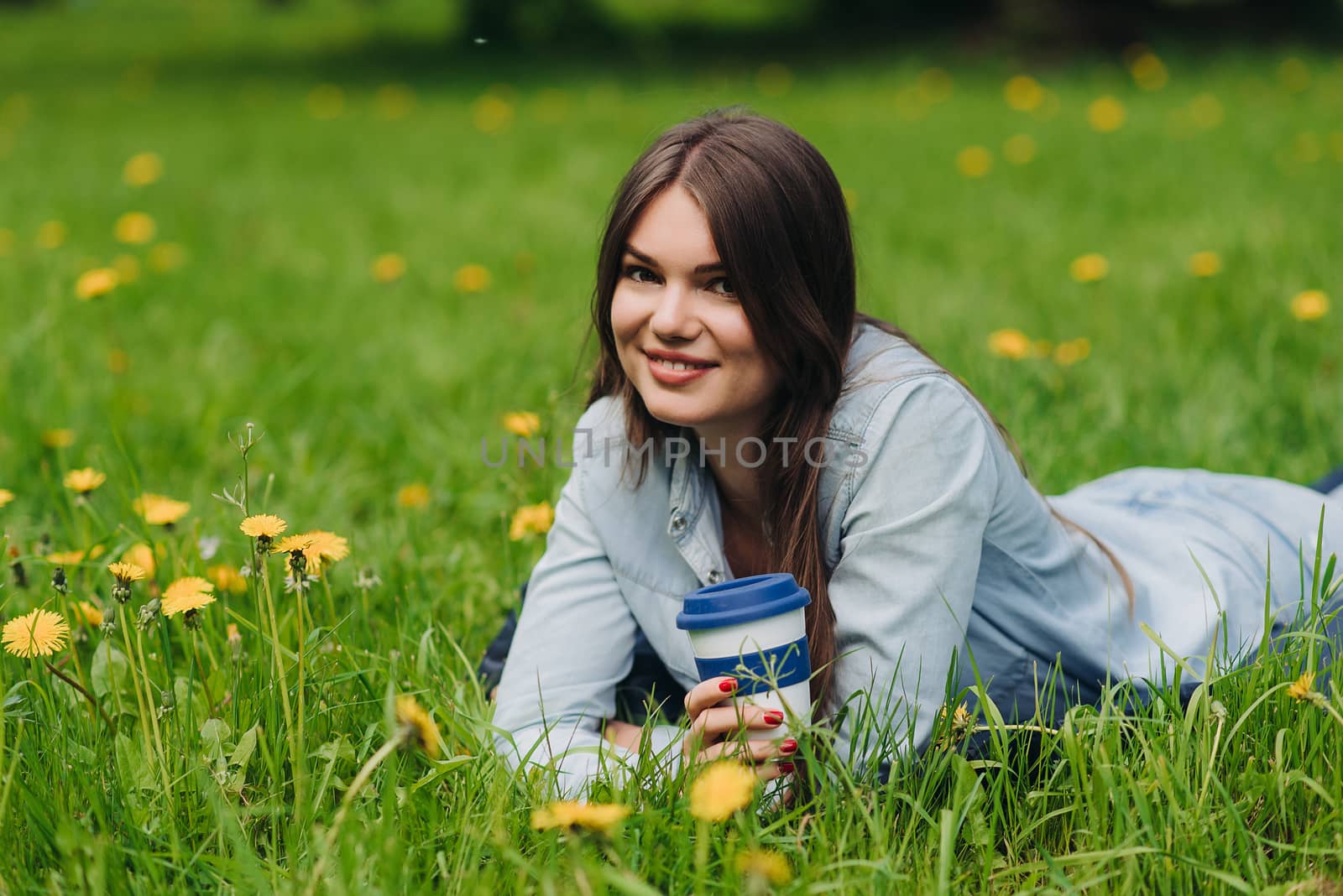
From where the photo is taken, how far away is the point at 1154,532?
1.92m

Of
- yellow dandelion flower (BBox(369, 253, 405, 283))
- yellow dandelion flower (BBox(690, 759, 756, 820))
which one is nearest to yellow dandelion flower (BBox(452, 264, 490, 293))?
yellow dandelion flower (BBox(369, 253, 405, 283))

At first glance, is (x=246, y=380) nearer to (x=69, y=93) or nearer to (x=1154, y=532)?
(x=1154, y=532)

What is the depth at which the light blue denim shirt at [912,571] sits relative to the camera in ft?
4.80

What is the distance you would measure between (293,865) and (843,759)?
0.64 m

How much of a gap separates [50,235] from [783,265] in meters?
3.17

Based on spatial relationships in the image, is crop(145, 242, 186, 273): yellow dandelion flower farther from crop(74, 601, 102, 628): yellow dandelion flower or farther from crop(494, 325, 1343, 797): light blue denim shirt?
crop(494, 325, 1343, 797): light blue denim shirt

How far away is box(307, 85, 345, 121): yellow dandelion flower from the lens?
25.7ft

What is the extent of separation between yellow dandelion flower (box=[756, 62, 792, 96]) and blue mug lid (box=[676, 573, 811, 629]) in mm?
7126

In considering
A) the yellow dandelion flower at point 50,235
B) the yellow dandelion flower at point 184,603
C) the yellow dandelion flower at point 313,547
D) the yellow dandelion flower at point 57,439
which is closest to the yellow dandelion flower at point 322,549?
the yellow dandelion flower at point 313,547

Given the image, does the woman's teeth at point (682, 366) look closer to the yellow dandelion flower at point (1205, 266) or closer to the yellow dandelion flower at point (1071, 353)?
the yellow dandelion flower at point (1071, 353)

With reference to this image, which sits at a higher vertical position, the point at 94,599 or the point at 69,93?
the point at 69,93

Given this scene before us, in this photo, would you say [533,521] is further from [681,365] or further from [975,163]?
[975,163]

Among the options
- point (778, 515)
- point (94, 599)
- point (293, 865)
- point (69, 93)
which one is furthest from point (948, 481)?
point (69, 93)

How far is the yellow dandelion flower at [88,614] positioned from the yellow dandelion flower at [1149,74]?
698 cm
